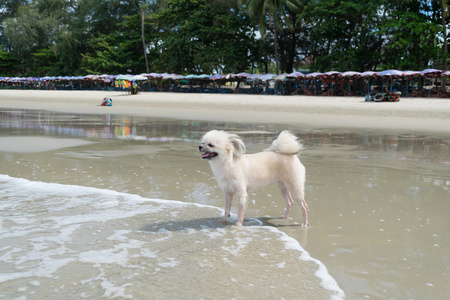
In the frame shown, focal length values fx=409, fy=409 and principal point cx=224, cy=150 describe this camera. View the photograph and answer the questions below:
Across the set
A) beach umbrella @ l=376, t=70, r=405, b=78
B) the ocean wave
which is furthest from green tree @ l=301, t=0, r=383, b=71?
the ocean wave

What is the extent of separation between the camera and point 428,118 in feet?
63.7

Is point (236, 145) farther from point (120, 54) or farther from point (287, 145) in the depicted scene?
point (120, 54)

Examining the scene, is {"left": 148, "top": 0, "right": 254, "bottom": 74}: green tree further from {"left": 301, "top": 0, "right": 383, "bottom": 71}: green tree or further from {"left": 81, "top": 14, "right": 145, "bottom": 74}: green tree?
{"left": 301, "top": 0, "right": 383, "bottom": 71}: green tree

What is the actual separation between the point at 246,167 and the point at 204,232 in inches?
35.7

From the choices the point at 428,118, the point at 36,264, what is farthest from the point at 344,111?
the point at 36,264

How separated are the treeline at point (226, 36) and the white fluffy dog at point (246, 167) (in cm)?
3358

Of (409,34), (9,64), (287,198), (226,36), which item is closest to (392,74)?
(409,34)

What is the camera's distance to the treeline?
120 ft

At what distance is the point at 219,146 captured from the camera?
181 inches

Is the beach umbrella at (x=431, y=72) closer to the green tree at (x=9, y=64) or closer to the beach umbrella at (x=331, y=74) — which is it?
the beach umbrella at (x=331, y=74)

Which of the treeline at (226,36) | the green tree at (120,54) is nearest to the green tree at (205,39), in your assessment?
the treeline at (226,36)

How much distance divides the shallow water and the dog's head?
0.91 m

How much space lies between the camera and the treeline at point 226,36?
36469 mm

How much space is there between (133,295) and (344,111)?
68.2 ft
